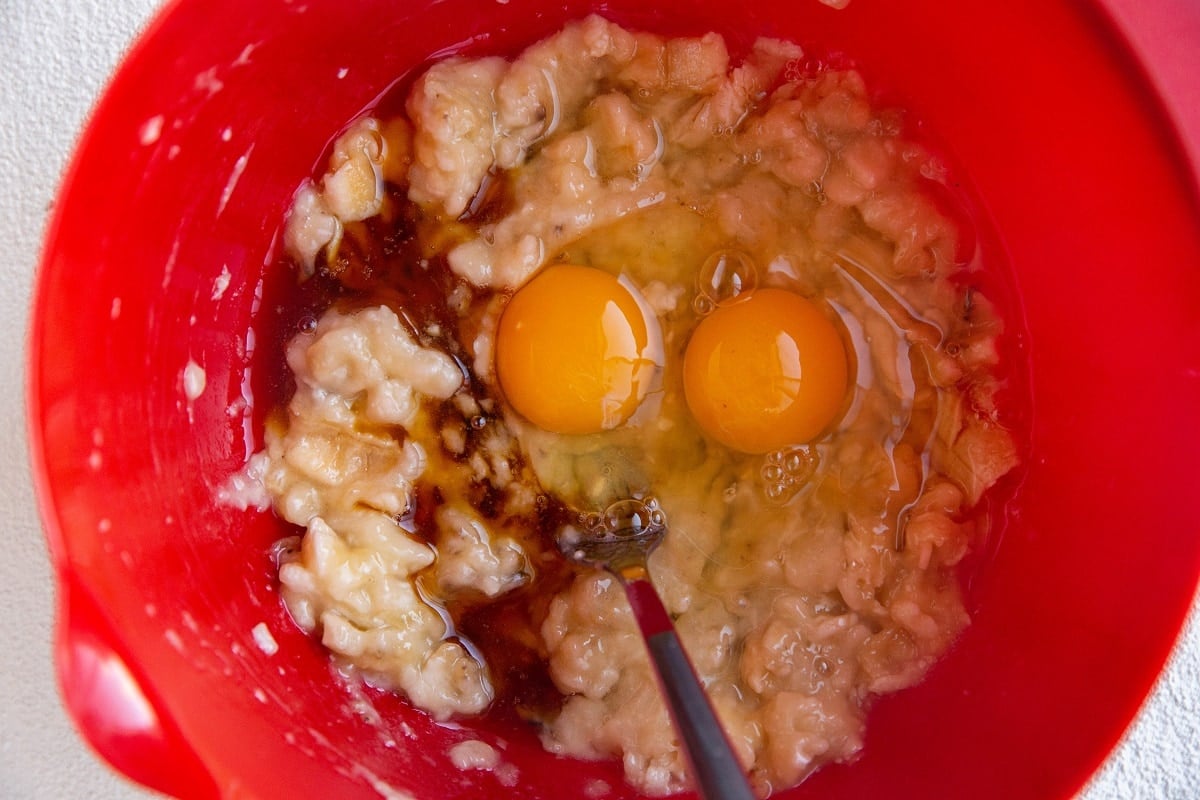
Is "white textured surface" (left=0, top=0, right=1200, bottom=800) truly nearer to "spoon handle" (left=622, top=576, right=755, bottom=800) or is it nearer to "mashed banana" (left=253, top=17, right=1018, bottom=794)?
"mashed banana" (left=253, top=17, right=1018, bottom=794)

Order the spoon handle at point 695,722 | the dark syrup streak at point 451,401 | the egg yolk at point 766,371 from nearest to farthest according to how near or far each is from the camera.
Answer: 1. the spoon handle at point 695,722
2. the egg yolk at point 766,371
3. the dark syrup streak at point 451,401

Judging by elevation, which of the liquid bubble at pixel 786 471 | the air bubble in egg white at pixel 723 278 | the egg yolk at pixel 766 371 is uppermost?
the air bubble in egg white at pixel 723 278

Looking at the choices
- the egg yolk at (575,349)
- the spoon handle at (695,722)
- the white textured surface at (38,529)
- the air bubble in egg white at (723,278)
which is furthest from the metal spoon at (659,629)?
the white textured surface at (38,529)

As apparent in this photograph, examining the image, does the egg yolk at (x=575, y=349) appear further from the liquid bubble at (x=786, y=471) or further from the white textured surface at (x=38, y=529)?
the white textured surface at (x=38, y=529)

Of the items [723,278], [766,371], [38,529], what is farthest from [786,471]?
[38,529]

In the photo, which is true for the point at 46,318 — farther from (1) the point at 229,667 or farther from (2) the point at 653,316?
(2) the point at 653,316

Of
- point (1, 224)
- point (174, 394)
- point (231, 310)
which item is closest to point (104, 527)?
point (174, 394)
